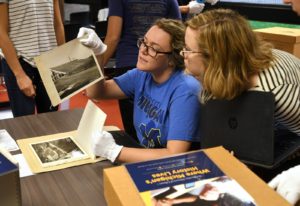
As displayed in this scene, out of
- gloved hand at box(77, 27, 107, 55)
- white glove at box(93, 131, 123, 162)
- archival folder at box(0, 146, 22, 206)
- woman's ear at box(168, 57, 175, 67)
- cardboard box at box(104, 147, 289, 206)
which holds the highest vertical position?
gloved hand at box(77, 27, 107, 55)

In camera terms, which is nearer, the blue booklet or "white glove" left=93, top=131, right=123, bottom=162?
the blue booklet

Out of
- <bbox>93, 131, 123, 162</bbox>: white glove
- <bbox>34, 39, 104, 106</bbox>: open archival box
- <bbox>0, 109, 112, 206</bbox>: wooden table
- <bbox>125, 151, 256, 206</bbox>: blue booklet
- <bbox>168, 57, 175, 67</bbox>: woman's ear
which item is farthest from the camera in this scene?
<bbox>168, 57, 175, 67</bbox>: woman's ear

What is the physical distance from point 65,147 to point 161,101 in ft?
1.32

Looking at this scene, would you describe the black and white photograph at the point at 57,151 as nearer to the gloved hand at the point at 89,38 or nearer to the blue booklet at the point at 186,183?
the gloved hand at the point at 89,38

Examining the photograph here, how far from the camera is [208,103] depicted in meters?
1.22

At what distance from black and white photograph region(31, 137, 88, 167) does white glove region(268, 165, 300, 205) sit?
2.32 ft

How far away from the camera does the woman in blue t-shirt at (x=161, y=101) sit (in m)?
1.37

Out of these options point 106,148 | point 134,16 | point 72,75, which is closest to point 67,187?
point 106,148

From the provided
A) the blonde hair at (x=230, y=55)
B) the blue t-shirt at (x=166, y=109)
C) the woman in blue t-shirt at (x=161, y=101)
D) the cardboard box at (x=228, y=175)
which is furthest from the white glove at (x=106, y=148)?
the cardboard box at (x=228, y=175)

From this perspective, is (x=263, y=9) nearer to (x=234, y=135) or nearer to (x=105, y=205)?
(x=234, y=135)

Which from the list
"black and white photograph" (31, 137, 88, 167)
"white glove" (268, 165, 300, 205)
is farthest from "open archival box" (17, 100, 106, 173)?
"white glove" (268, 165, 300, 205)

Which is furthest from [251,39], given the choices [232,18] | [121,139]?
[121,139]

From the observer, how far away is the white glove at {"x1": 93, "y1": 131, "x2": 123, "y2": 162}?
131 centimetres

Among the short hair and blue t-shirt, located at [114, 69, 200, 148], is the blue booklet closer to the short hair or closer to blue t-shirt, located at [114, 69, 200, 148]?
blue t-shirt, located at [114, 69, 200, 148]
